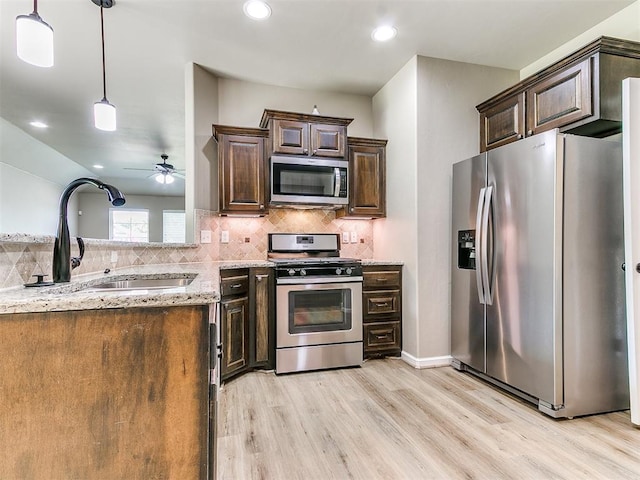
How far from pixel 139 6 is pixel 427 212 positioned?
8.98 feet

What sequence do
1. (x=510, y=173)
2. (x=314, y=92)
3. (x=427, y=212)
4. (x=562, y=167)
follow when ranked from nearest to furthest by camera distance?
1. (x=562, y=167)
2. (x=510, y=173)
3. (x=427, y=212)
4. (x=314, y=92)

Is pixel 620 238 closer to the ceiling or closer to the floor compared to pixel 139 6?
closer to the floor

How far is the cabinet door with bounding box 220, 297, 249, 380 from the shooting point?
2.58 metres

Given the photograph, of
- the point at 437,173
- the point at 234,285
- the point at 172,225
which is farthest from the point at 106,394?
the point at 172,225

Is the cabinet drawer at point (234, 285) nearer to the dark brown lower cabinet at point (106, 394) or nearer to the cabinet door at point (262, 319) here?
the cabinet door at point (262, 319)

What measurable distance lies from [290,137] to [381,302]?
5.92ft

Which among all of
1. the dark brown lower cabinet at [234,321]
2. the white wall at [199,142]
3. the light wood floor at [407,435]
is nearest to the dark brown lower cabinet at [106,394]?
the light wood floor at [407,435]

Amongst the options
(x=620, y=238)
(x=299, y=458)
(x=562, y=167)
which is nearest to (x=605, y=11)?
(x=562, y=167)

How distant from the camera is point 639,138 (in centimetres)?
194

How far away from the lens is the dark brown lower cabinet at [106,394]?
0.84 m

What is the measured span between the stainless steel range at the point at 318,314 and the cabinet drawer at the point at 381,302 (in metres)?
0.12

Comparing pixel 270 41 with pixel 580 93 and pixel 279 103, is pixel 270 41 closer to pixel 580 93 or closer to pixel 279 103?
pixel 279 103

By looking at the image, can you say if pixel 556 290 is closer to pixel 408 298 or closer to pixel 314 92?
pixel 408 298

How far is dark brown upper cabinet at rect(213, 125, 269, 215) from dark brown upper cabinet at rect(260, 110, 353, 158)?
5.0 inches
